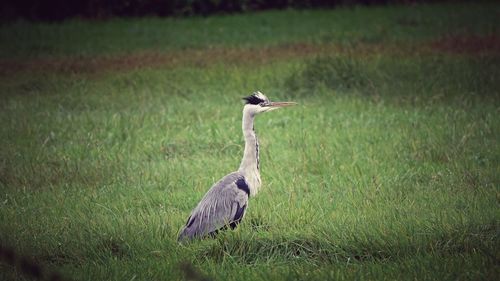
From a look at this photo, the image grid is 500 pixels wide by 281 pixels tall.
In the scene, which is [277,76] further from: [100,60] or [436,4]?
[436,4]

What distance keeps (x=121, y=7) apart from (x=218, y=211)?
2041 centimetres

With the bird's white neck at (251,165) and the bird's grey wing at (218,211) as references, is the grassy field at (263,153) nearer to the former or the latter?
the bird's grey wing at (218,211)

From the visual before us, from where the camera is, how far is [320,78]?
1352 centimetres

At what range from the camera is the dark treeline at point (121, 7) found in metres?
24.3

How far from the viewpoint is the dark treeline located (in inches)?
957

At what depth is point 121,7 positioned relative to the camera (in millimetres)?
25062

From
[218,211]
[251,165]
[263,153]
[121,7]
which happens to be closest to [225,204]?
[218,211]

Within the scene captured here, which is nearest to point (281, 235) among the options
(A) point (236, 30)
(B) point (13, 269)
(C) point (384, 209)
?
(C) point (384, 209)

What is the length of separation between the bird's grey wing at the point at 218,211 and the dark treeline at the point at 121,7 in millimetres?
19438

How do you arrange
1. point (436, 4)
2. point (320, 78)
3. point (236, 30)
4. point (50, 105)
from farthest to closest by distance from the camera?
1. point (436, 4)
2. point (236, 30)
3. point (320, 78)
4. point (50, 105)

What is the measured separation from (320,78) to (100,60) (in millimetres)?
5796

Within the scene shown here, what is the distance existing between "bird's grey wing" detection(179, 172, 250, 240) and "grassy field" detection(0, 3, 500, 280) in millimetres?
145

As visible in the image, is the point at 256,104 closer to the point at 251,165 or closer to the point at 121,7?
the point at 251,165

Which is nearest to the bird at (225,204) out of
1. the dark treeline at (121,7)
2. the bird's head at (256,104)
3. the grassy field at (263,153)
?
the grassy field at (263,153)
